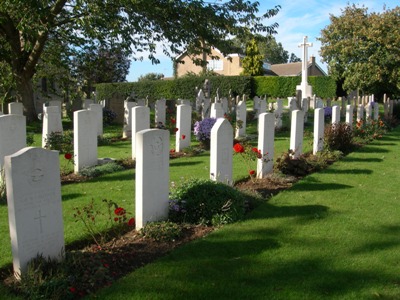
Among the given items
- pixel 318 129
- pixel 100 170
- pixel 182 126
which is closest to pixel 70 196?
pixel 100 170

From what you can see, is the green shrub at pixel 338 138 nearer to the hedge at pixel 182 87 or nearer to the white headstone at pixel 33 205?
the white headstone at pixel 33 205

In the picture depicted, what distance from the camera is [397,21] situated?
3077 centimetres

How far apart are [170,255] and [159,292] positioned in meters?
0.81

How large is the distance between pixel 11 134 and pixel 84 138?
1785 millimetres

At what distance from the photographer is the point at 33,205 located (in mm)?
3881

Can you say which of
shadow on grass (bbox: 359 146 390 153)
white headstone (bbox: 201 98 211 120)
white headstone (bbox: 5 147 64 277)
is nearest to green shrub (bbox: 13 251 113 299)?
white headstone (bbox: 5 147 64 277)

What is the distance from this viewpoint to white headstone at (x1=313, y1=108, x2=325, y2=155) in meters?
10.6

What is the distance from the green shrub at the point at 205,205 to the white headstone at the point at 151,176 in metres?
0.22

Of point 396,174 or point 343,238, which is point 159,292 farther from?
point 396,174

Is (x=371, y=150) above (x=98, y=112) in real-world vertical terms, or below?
below

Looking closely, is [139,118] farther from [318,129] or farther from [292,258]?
[292,258]

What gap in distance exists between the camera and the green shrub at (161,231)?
4.96 metres

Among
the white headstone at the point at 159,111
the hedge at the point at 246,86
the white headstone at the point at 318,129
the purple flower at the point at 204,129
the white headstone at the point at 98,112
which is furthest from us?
the hedge at the point at 246,86

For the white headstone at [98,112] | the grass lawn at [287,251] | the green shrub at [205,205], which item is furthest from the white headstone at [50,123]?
the green shrub at [205,205]
